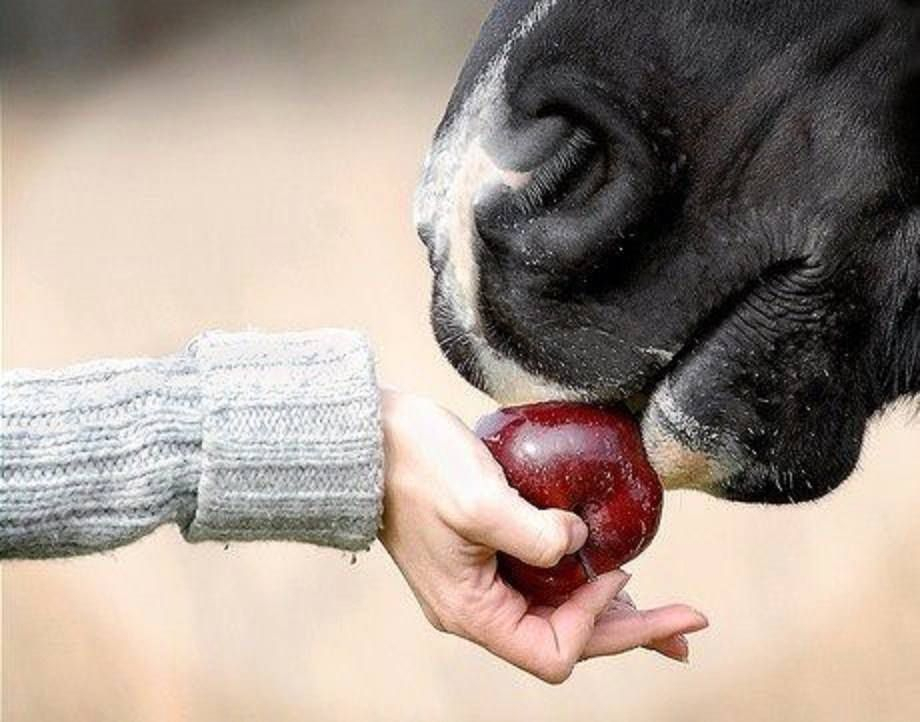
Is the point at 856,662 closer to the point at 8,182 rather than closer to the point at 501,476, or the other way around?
the point at 501,476

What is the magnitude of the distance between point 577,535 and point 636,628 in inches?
3.3

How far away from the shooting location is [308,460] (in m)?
0.81

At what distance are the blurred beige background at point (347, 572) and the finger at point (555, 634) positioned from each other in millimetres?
638

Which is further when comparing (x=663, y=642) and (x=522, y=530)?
(x=663, y=642)

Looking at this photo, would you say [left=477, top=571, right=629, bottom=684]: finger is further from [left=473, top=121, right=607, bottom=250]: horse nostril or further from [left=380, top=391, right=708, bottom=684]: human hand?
[left=473, top=121, right=607, bottom=250]: horse nostril

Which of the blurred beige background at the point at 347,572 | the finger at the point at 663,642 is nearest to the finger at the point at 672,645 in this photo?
the finger at the point at 663,642

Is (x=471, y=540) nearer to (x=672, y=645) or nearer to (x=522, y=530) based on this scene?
(x=522, y=530)

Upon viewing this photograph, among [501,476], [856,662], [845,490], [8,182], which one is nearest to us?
[501,476]

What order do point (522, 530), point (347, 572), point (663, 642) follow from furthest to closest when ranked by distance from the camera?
point (347, 572), point (663, 642), point (522, 530)

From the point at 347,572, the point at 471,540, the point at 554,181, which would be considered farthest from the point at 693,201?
the point at 347,572

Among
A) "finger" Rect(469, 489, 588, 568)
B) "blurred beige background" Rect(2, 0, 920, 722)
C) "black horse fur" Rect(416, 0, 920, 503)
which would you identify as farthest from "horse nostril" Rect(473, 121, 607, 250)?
"blurred beige background" Rect(2, 0, 920, 722)

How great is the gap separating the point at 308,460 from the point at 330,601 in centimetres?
113

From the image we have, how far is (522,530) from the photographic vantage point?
78 cm

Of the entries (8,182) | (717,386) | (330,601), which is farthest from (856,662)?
(8,182)
